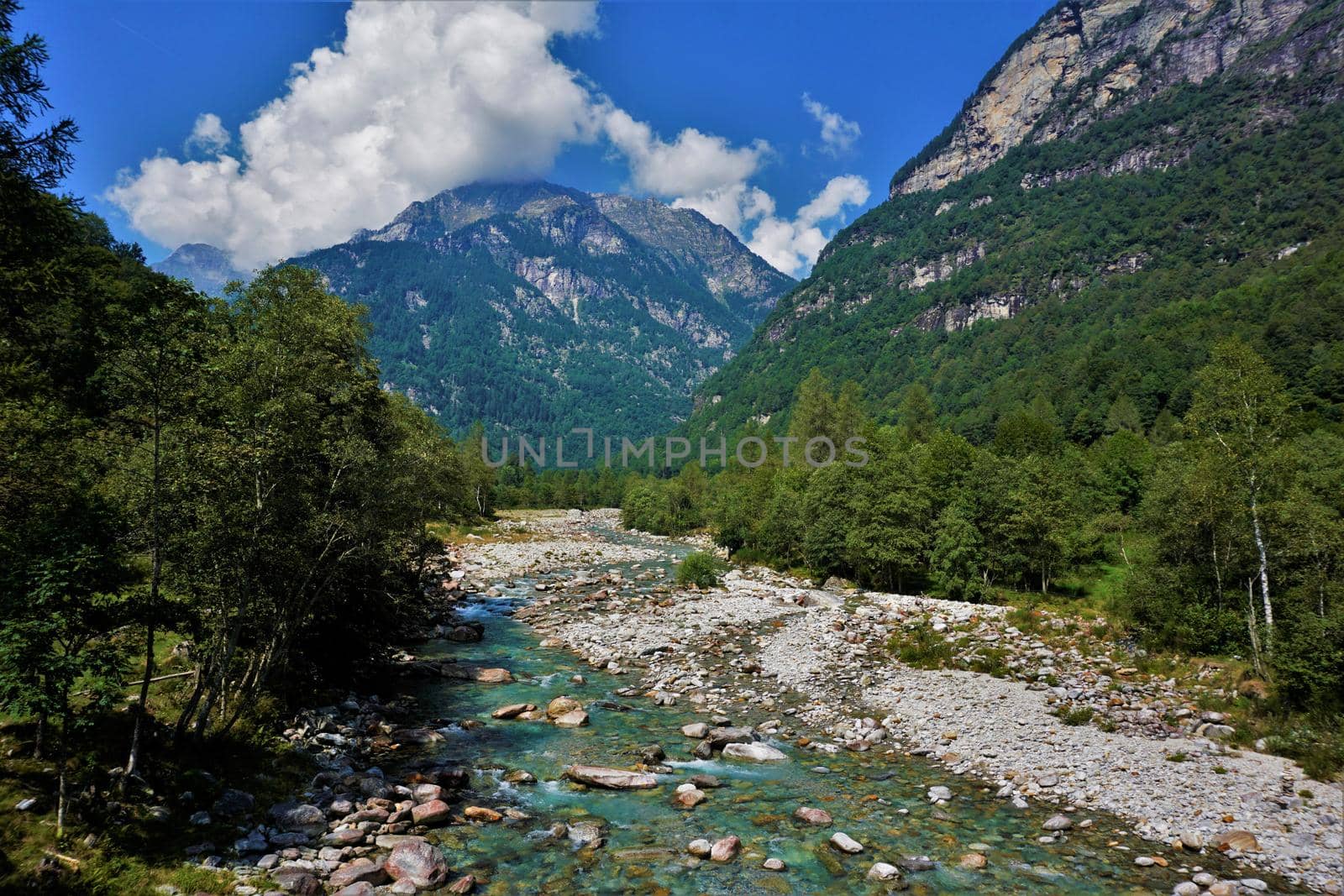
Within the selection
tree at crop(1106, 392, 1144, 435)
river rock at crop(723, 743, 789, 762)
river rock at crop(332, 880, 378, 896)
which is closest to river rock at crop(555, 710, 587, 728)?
river rock at crop(723, 743, 789, 762)

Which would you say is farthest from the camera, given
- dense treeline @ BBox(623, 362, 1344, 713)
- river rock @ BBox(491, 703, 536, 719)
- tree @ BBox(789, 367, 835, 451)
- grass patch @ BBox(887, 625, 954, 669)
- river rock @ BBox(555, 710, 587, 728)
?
tree @ BBox(789, 367, 835, 451)

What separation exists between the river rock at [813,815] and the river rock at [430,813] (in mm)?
8347

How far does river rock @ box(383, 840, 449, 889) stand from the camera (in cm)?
1137

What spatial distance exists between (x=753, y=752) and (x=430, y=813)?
9357 millimetres

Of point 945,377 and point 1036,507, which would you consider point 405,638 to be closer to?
point 1036,507

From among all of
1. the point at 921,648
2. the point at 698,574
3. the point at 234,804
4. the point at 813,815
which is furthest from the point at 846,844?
the point at 698,574

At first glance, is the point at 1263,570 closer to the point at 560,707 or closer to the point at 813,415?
the point at 560,707

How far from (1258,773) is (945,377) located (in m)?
182

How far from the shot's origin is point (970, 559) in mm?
42281

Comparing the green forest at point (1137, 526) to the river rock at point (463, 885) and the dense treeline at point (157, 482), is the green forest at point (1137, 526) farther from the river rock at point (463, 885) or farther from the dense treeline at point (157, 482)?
the dense treeline at point (157, 482)

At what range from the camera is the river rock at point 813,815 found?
14.4 m

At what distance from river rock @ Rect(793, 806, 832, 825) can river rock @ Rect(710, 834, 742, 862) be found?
205 centimetres

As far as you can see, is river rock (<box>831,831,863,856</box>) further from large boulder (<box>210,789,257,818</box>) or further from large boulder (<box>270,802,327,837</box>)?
large boulder (<box>210,789,257,818</box>)

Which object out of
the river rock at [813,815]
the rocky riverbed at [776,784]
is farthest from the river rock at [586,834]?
the river rock at [813,815]
